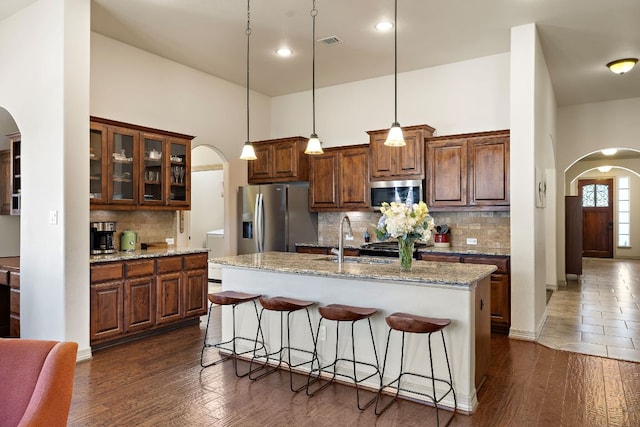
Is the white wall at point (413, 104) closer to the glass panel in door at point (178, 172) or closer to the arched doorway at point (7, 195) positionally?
the glass panel in door at point (178, 172)

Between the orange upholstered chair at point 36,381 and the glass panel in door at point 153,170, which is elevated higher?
the glass panel in door at point 153,170

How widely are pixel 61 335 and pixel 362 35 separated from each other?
4152mm

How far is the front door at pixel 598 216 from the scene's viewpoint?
12.4 metres

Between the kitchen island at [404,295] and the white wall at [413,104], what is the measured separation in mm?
2761

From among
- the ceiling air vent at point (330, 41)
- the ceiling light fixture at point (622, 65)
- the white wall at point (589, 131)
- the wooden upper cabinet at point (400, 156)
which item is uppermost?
the ceiling air vent at point (330, 41)

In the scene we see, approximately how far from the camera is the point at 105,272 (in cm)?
408

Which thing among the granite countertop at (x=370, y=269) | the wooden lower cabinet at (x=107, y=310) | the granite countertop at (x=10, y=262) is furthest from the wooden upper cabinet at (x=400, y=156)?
the granite countertop at (x=10, y=262)

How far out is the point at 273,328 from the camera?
149 inches

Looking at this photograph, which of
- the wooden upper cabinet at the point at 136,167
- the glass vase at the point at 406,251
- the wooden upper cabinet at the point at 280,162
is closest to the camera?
the glass vase at the point at 406,251

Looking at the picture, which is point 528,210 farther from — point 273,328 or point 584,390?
point 273,328

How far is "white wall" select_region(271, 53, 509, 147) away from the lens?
541cm

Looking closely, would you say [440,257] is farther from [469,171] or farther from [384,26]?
[384,26]

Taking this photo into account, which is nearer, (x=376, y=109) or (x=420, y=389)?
(x=420, y=389)

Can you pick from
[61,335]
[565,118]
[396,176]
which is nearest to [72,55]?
[61,335]
